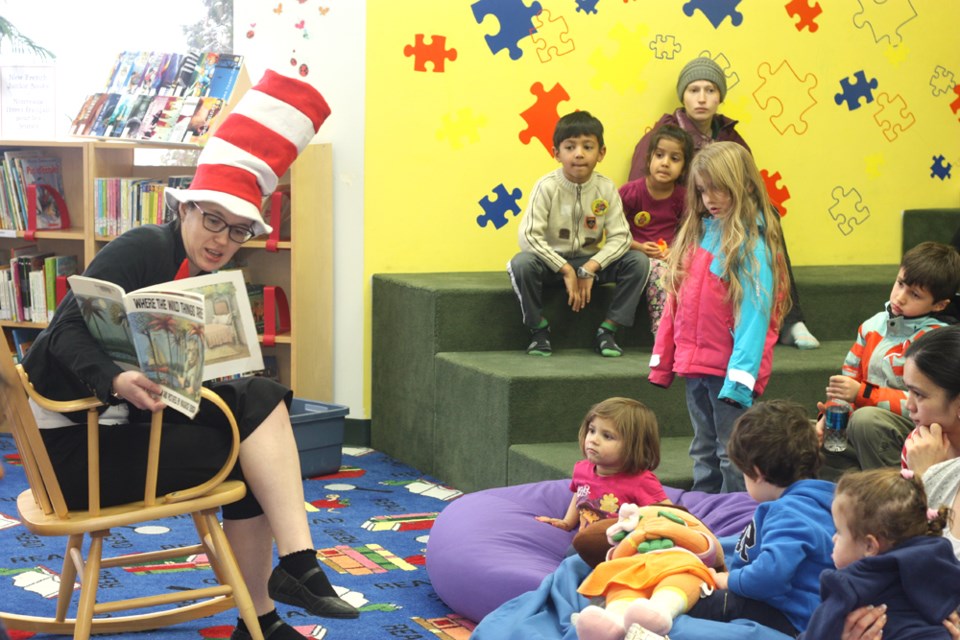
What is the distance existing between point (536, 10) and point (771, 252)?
6.14 feet

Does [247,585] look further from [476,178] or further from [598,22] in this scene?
[598,22]

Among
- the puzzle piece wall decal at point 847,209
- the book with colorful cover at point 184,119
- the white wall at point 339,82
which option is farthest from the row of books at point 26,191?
the puzzle piece wall decal at point 847,209

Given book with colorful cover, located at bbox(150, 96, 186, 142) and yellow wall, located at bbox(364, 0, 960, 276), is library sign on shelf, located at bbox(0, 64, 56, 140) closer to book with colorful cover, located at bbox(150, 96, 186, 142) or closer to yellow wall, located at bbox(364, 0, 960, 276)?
book with colorful cover, located at bbox(150, 96, 186, 142)

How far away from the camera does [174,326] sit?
7.77ft

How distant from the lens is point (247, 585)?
2709 mm

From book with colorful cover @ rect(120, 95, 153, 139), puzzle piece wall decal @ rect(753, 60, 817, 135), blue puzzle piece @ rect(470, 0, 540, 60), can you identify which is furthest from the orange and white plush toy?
puzzle piece wall decal @ rect(753, 60, 817, 135)

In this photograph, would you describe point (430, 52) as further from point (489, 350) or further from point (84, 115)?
point (84, 115)

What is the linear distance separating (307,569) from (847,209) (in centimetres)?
361

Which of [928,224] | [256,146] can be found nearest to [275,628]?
[256,146]

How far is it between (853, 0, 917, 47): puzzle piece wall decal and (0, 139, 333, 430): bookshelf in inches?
94.0

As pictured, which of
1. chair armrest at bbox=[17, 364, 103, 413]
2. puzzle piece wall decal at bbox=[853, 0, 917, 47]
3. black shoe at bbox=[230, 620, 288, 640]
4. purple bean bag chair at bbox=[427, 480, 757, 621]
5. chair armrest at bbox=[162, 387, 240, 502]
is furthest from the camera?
puzzle piece wall decal at bbox=[853, 0, 917, 47]

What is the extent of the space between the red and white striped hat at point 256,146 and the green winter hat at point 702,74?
7.65 feet

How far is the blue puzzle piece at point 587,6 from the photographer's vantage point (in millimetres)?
4800

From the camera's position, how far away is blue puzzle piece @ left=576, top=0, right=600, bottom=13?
15.7 ft
